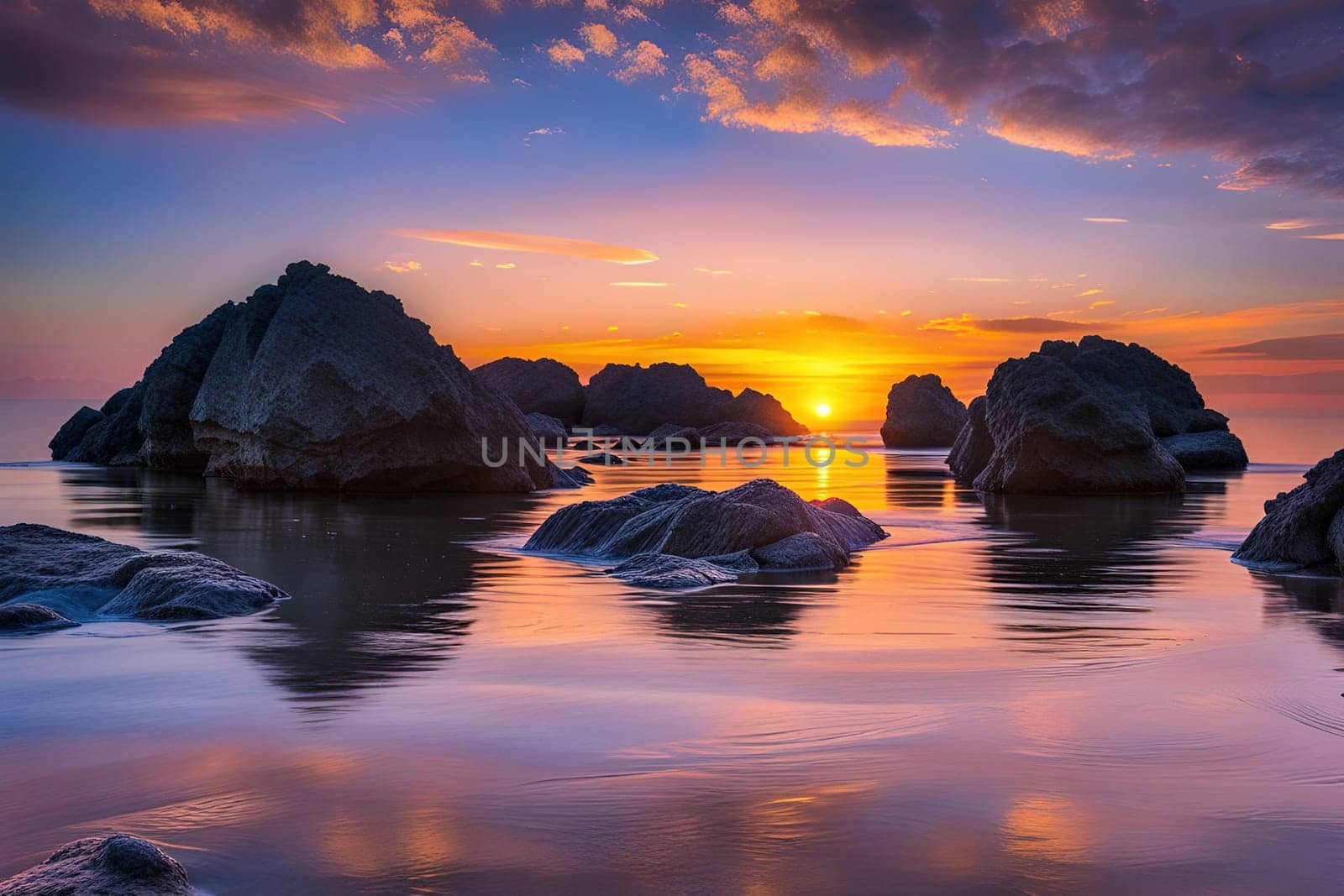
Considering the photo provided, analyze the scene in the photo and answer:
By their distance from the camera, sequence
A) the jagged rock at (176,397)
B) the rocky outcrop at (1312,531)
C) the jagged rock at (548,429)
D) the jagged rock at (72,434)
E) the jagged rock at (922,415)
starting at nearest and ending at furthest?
the rocky outcrop at (1312,531) → the jagged rock at (176,397) → the jagged rock at (72,434) → the jagged rock at (548,429) → the jagged rock at (922,415)

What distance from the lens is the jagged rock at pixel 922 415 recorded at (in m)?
64.3

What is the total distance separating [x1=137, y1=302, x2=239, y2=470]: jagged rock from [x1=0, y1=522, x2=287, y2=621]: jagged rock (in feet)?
69.7

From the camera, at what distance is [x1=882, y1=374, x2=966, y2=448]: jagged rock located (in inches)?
2532

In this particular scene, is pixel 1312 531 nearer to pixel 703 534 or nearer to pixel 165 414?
pixel 703 534

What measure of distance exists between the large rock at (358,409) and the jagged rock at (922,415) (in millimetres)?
42412

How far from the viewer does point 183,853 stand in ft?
13.0

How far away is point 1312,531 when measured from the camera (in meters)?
12.1

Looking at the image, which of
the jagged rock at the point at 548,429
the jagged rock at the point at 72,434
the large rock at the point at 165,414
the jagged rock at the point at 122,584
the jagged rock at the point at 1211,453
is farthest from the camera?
the jagged rock at the point at 548,429

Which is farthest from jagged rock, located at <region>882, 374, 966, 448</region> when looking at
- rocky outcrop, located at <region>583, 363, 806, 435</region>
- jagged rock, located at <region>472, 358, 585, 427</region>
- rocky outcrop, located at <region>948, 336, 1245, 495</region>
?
jagged rock, located at <region>472, 358, 585, 427</region>

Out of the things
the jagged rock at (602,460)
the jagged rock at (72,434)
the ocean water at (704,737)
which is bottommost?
the ocean water at (704,737)

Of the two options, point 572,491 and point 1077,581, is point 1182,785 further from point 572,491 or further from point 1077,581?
point 572,491

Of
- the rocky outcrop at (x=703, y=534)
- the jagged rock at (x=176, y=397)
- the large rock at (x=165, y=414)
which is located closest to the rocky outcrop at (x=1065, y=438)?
the rocky outcrop at (x=703, y=534)

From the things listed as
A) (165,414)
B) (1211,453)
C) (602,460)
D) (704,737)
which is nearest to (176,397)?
(165,414)

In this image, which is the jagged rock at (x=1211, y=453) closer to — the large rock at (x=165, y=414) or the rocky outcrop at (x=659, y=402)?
the large rock at (x=165, y=414)
